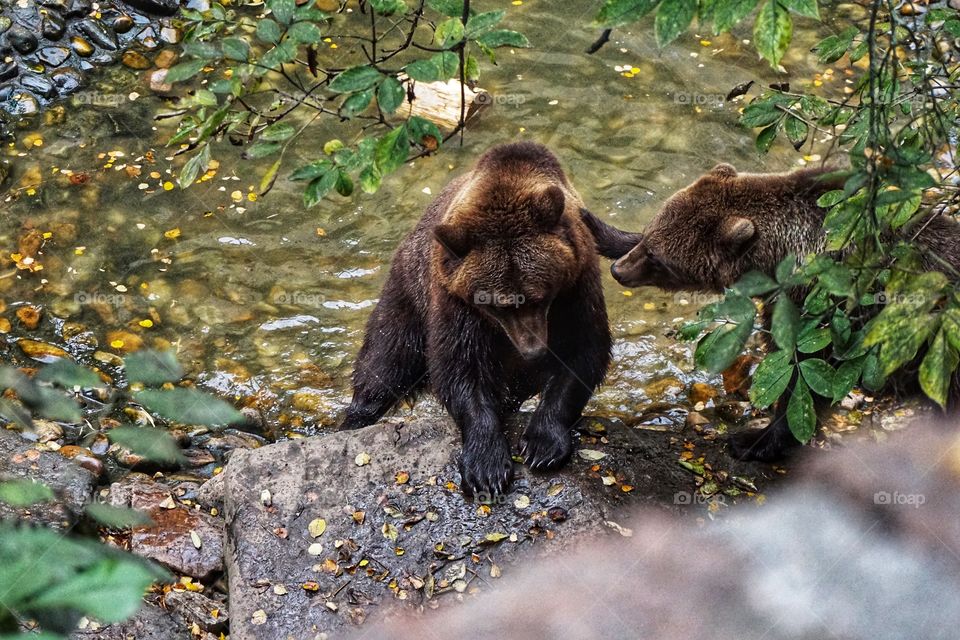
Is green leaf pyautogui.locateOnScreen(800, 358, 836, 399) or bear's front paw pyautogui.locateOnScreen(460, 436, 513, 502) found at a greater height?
green leaf pyautogui.locateOnScreen(800, 358, 836, 399)

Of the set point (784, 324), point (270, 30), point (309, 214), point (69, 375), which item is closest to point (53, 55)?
point (309, 214)

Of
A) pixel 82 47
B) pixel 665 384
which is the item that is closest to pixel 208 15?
pixel 665 384

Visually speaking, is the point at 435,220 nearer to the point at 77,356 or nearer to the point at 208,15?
the point at 208,15

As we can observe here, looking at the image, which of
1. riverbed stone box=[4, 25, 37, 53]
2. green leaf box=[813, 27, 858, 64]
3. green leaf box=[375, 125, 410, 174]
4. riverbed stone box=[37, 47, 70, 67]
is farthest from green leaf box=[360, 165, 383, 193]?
riverbed stone box=[4, 25, 37, 53]

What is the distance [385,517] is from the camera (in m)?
5.05

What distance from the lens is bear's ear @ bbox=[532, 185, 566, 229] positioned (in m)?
4.90

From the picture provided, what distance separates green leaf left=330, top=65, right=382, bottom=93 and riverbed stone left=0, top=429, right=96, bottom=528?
2890 millimetres

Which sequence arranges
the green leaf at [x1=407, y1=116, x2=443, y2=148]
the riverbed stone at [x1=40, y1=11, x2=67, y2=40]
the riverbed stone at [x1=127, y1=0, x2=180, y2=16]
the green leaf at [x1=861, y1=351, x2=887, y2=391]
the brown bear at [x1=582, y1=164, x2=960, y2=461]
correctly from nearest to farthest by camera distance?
the green leaf at [x1=407, y1=116, x2=443, y2=148] < the green leaf at [x1=861, y1=351, x2=887, y2=391] < the brown bear at [x1=582, y1=164, x2=960, y2=461] < the riverbed stone at [x1=40, y1=11, x2=67, y2=40] < the riverbed stone at [x1=127, y1=0, x2=180, y2=16]

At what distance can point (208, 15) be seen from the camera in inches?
167

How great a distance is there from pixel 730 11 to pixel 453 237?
2257 millimetres

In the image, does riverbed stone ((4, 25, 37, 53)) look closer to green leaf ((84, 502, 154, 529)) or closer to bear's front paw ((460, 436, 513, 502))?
bear's front paw ((460, 436, 513, 502))

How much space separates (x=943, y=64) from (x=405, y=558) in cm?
344

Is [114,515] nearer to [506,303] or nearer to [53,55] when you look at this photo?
[506,303]

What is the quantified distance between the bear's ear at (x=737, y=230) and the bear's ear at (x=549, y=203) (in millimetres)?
1171
